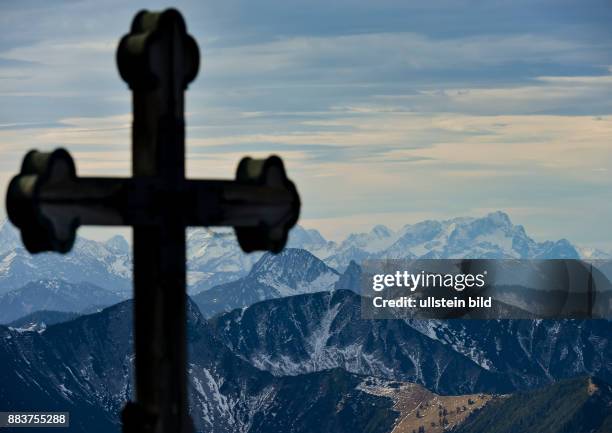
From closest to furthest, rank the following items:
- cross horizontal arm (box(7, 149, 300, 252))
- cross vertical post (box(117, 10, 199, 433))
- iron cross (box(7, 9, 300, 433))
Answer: cross horizontal arm (box(7, 149, 300, 252))
iron cross (box(7, 9, 300, 433))
cross vertical post (box(117, 10, 199, 433))

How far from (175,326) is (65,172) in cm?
92

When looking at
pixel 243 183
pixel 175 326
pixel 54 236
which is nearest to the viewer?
pixel 54 236

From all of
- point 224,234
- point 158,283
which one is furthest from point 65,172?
point 224,234

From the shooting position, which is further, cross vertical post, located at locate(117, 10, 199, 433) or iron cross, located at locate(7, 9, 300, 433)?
cross vertical post, located at locate(117, 10, 199, 433)

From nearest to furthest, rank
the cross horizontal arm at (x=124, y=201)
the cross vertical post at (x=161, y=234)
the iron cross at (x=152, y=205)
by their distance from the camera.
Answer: the cross horizontal arm at (x=124, y=201) < the iron cross at (x=152, y=205) < the cross vertical post at (x=161, y=234)

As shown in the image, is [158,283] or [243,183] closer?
[158,283]

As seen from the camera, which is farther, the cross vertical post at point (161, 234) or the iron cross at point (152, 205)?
the cross vertical post at point (161, 234)

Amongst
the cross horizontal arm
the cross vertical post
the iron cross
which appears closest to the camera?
the cross horizontal arm

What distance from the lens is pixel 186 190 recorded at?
6496 millimetres

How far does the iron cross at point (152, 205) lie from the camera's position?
6.13m

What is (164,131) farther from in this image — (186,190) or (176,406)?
(176,406)

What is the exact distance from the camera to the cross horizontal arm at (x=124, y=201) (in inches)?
236

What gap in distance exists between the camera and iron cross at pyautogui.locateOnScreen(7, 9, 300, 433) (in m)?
6.13

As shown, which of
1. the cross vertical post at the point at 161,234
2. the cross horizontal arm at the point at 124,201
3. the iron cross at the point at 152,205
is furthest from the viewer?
the cross vertical post at the point at 161,234
